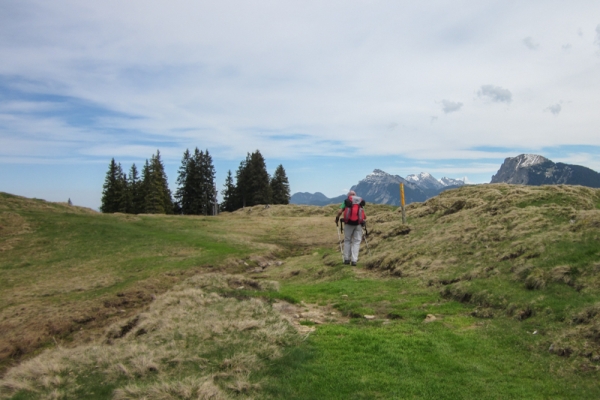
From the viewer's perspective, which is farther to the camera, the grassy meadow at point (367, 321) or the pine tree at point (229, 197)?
the pine tree at point (229, 197)

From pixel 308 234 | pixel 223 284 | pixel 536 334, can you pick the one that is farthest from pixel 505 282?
pixel 308 234

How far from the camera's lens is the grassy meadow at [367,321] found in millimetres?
7309

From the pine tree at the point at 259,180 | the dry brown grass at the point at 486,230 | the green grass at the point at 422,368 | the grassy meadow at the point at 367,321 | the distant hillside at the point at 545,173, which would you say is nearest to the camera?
the green grass at the point at 422,368

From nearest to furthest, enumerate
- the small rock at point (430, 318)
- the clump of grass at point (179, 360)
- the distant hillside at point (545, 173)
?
the clump of grass at point (179, 360) → the small rock at point (430, 318) → the distant hillside at point (545, 173)

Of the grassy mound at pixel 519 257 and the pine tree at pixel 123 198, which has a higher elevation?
the pine tree at pixel 123 198

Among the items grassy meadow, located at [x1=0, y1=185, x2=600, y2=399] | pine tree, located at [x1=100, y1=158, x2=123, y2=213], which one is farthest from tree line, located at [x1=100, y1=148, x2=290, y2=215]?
grassy meadow, located at [x1=0, y1=185, x2=600, y2=399]

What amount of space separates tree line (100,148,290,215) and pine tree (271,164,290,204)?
109cm

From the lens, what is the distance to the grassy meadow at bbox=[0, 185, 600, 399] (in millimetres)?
7309

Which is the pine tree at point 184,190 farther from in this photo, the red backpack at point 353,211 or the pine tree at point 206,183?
the red backpack at point 353,211

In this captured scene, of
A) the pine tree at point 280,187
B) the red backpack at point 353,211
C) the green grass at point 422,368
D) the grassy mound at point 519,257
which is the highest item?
the pine tree at point 280,187

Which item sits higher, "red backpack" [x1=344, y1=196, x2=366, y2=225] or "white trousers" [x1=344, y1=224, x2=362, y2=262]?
"red backpack" [x1=344, y1=196, x2=366, y2=225]

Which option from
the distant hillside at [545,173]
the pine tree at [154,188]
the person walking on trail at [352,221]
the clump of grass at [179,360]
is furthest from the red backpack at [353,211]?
the distant hillside at [545,173]

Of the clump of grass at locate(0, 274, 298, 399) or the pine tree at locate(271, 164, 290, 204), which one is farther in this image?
the pine tree at locate(271, 164, 290, 204)

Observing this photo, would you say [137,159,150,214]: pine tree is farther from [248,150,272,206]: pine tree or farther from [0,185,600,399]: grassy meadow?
[0,185,600,399]: grassy meadow
